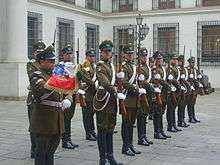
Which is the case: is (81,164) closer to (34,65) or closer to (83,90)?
(34,65)

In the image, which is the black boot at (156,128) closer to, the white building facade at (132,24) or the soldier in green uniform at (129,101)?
the soldier in green uniform at (129,101)

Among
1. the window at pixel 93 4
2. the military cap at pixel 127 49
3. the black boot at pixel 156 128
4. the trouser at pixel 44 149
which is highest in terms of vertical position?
the window at pixel 93 4

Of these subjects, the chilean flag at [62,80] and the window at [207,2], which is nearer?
the chilean flag at [62,80]

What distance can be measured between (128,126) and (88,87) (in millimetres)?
1788

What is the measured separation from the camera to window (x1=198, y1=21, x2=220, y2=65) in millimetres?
27500

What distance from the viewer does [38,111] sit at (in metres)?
5.80

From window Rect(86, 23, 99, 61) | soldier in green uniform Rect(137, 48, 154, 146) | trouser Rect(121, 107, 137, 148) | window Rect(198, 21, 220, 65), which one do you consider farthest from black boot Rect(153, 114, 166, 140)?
window Rect(198, 21, 220, 65)

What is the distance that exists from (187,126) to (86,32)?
16.1 m

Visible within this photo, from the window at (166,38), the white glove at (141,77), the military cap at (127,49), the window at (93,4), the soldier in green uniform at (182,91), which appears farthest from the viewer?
the window at (166,38)

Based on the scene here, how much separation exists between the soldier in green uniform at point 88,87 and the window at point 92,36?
17782mm

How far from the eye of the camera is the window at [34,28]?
2205 cm

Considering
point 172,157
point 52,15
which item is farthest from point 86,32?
point 172,157

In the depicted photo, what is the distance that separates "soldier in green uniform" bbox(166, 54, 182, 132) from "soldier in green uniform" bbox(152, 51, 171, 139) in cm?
35

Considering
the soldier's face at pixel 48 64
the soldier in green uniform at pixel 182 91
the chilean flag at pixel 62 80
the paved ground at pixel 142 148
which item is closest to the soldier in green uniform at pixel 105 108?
the paved ground at pixel 142 148
